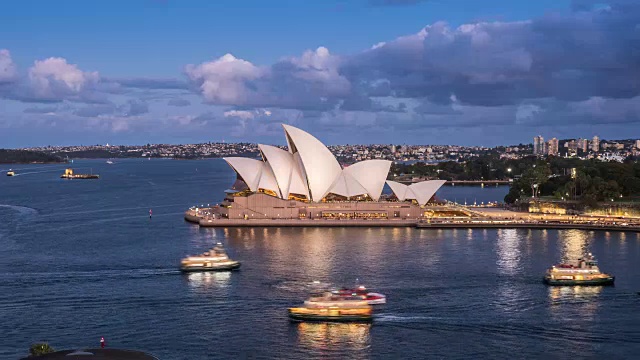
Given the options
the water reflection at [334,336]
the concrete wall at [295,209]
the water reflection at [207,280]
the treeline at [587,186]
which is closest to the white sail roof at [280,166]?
the concrete wall at [295,209]

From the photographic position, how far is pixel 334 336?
25625mm

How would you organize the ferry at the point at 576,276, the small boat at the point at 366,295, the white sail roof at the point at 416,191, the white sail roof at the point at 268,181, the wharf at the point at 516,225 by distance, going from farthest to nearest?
1. the white sail roof at the point at 416,191
2. the white sail roof at the point at 268,181
3. the wharf at the point at 516,225
4. the ferry at the point at 576,276
5. the small boat at the point at 366,295

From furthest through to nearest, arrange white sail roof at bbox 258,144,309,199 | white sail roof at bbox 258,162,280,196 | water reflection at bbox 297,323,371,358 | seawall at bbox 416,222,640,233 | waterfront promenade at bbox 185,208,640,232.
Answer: white sail roof at bbox 258,162,280,196, white sail roof at bbox 258,144,309,199, waterfront promenade at bbox 185,208,640,232, seawall at bbox 416,222,640,233, water reflection at bbox 297,323,371,358

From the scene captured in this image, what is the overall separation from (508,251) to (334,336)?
18.7m

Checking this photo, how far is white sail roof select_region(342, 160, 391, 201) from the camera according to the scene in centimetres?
5762

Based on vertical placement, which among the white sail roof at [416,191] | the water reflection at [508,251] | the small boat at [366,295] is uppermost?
the white sail roof at [416,191]

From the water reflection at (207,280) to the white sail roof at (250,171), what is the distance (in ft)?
70.1

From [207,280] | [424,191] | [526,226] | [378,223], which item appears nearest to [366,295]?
[207,280]

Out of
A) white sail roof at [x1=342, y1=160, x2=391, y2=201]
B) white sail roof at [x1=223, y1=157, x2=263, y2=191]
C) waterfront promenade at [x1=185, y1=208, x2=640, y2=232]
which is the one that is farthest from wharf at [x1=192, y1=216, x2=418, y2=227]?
white sail roof at [x1=342, y1=160, x2=391, y2=201]

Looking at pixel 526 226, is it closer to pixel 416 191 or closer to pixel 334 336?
pixel 416 191

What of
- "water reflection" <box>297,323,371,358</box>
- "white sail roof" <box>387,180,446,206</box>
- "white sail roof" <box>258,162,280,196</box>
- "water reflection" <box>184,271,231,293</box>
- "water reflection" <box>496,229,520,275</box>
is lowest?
"water reflection" <box>297,323,371,358</box>

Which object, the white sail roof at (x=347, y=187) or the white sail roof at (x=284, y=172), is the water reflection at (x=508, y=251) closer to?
the white sail roof at (x=347, y=187)

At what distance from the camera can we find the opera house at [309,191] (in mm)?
54969

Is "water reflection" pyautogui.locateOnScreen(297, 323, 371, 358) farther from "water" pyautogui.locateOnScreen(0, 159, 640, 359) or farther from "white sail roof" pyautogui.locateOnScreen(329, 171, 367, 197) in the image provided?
"white sail roof" pyautogui.locateOnScreen(329, 171, 367, 197)
